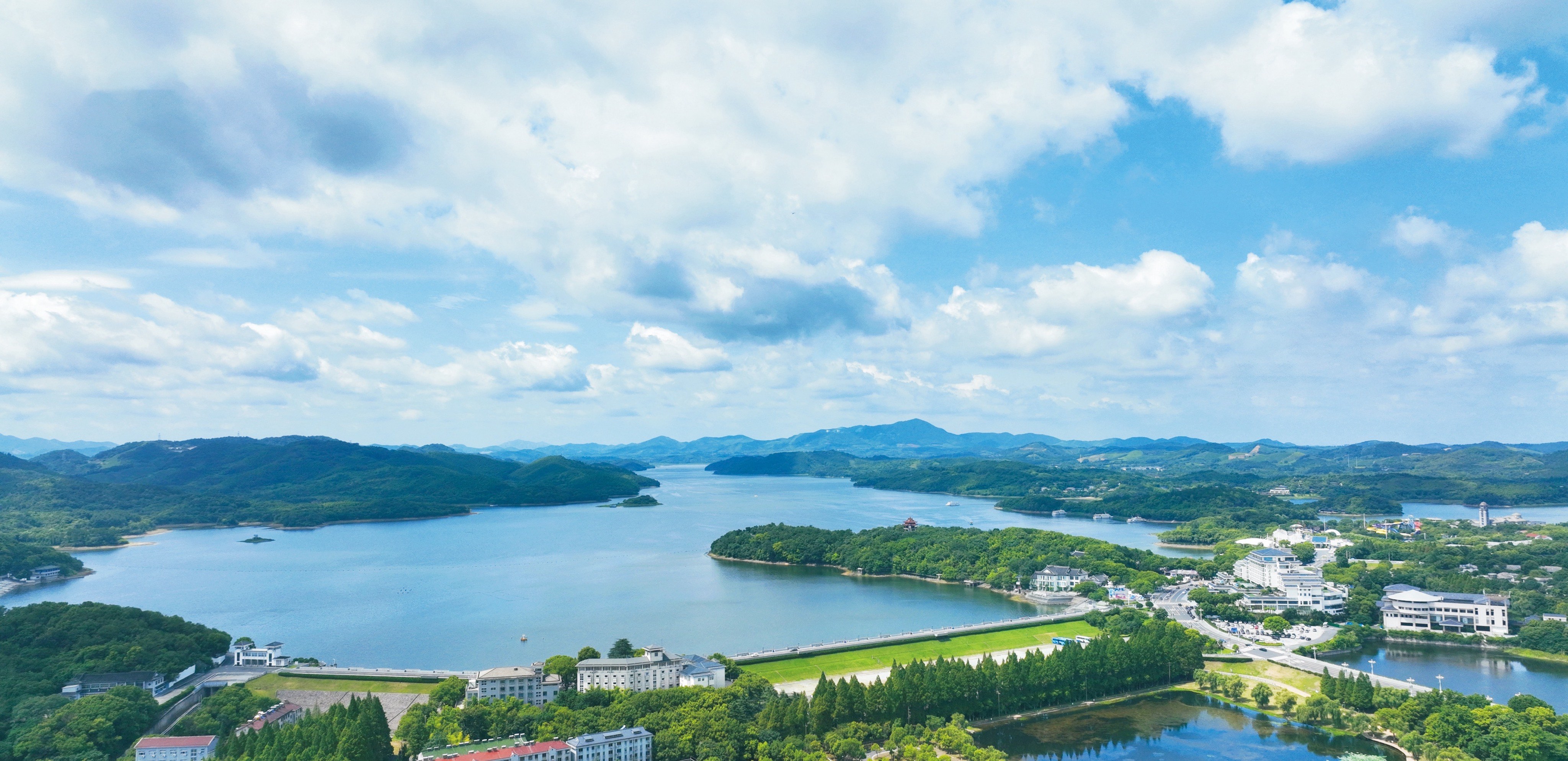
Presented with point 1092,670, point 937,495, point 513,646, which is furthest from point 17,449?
point 1092,670

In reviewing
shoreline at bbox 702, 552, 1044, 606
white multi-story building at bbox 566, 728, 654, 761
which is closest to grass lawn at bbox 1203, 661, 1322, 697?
shoreline at bbox 702, 552, 1044, 606

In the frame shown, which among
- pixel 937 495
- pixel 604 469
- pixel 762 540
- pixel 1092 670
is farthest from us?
pixel 604 469

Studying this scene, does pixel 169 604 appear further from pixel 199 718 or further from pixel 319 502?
pixel 319 502

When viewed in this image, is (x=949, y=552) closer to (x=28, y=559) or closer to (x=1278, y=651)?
(x=1278, y=651)

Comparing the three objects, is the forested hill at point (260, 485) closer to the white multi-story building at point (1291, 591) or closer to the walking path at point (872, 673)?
the walking path at point (872, 673)

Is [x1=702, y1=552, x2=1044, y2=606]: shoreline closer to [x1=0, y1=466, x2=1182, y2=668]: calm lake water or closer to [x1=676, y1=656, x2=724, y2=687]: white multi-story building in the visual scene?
[x1=0, y1=466, x2=1182, y2=668]: calm lake water

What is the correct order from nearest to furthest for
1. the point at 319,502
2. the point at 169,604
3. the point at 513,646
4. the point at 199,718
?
the point at 199,718, the point at 513,646, the point at 169,604, the point at 319,502

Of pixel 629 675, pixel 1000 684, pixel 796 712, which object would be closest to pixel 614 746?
pixel 629 675
